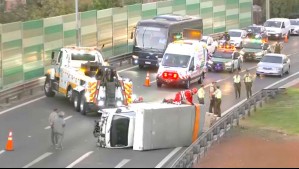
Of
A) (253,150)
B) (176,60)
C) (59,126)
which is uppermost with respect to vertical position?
(176,60)

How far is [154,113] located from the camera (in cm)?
2538

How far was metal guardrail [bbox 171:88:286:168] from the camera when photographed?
2200 cm

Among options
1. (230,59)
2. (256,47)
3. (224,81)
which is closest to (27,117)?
(224,81)

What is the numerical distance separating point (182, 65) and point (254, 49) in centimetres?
1410

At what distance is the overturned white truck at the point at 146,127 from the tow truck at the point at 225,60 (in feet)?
67.9

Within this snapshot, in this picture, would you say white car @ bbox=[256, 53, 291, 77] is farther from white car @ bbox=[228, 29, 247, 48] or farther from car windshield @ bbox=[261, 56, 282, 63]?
white car @ bbox=[228, 29, 247, 48]

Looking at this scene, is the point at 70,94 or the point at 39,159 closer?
the point at 39,159

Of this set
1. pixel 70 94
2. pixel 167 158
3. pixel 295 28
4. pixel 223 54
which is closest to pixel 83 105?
pixel 70 94

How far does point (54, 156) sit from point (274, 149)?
303 inches

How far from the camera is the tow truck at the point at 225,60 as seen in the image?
47.1 metres

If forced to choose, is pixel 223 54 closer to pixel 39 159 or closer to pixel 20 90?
pixel 20 90

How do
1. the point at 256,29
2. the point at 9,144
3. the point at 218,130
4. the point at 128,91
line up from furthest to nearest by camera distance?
the point at 256,29 < the point at 128,91 < the point at 218,130 < the point at 9,144

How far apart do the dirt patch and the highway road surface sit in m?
1.53

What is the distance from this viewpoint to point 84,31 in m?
45.5
